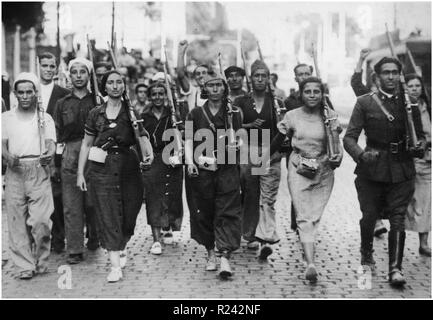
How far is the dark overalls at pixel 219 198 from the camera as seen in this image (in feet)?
22.7

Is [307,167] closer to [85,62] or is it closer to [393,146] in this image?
[393,146]

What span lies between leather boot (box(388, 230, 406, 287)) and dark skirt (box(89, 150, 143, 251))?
8.68 ft

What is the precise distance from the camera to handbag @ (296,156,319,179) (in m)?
6.59

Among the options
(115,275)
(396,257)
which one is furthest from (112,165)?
(396,257)

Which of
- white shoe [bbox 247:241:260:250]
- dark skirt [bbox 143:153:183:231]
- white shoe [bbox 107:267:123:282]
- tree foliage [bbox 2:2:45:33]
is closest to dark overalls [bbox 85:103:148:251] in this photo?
white shoe [bbox 107:267:123:282]

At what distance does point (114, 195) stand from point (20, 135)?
3.79ft

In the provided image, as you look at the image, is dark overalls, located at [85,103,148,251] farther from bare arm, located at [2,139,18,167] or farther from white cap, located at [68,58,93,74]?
white cap, located at [68,58,93,74]

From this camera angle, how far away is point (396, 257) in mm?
6434

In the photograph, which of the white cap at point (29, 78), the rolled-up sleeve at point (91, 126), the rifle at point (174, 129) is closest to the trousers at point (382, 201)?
the rifle at point (174, 129)

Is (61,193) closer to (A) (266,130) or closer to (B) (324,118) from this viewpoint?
(A) (266,130)

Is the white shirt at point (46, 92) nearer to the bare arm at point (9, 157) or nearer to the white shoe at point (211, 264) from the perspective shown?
the bare arm at point (9, 157)

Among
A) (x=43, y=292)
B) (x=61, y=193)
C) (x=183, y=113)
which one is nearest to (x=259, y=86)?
(x=183, y=113)

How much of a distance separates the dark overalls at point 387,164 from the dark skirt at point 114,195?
2.26 m

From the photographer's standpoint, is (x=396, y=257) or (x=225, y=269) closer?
(x=396, y=257)
